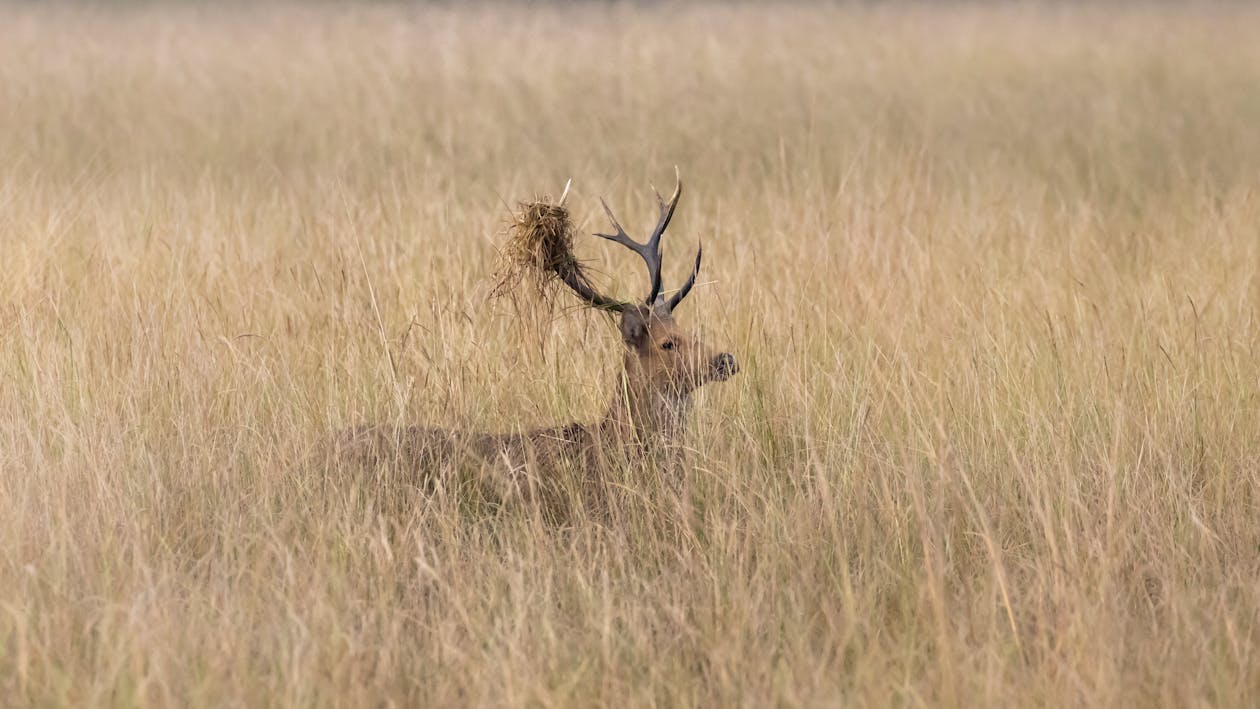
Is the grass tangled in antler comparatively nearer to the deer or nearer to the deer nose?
the deer

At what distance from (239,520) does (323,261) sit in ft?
8.51

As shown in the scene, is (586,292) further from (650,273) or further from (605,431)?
(605,431)

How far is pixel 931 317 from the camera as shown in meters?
5.71

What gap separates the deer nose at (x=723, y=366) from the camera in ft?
15.0

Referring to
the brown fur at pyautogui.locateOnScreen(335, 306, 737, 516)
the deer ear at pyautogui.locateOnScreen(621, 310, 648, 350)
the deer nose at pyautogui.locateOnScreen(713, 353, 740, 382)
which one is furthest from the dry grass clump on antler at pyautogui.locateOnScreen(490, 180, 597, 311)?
the deer nose at pyautogui.locateOnScreen(713, 353, 740, 382)

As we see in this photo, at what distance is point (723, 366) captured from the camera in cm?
462

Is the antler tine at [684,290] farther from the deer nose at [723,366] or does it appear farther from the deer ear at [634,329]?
the deer nose at [723,366]

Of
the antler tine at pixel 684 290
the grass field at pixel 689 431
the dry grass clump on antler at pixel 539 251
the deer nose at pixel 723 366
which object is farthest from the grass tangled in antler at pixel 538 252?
the deer nose at pixel 723 366

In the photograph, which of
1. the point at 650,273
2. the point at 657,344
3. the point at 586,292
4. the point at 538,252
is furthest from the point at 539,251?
the point at 657,344

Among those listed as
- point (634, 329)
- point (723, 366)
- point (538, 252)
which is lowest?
point (723, 366)

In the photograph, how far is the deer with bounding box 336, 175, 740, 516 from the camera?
14.4ft

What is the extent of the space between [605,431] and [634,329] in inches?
14.5

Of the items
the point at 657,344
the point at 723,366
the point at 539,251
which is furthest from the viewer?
the point at 657,344

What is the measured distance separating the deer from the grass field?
15 cm
